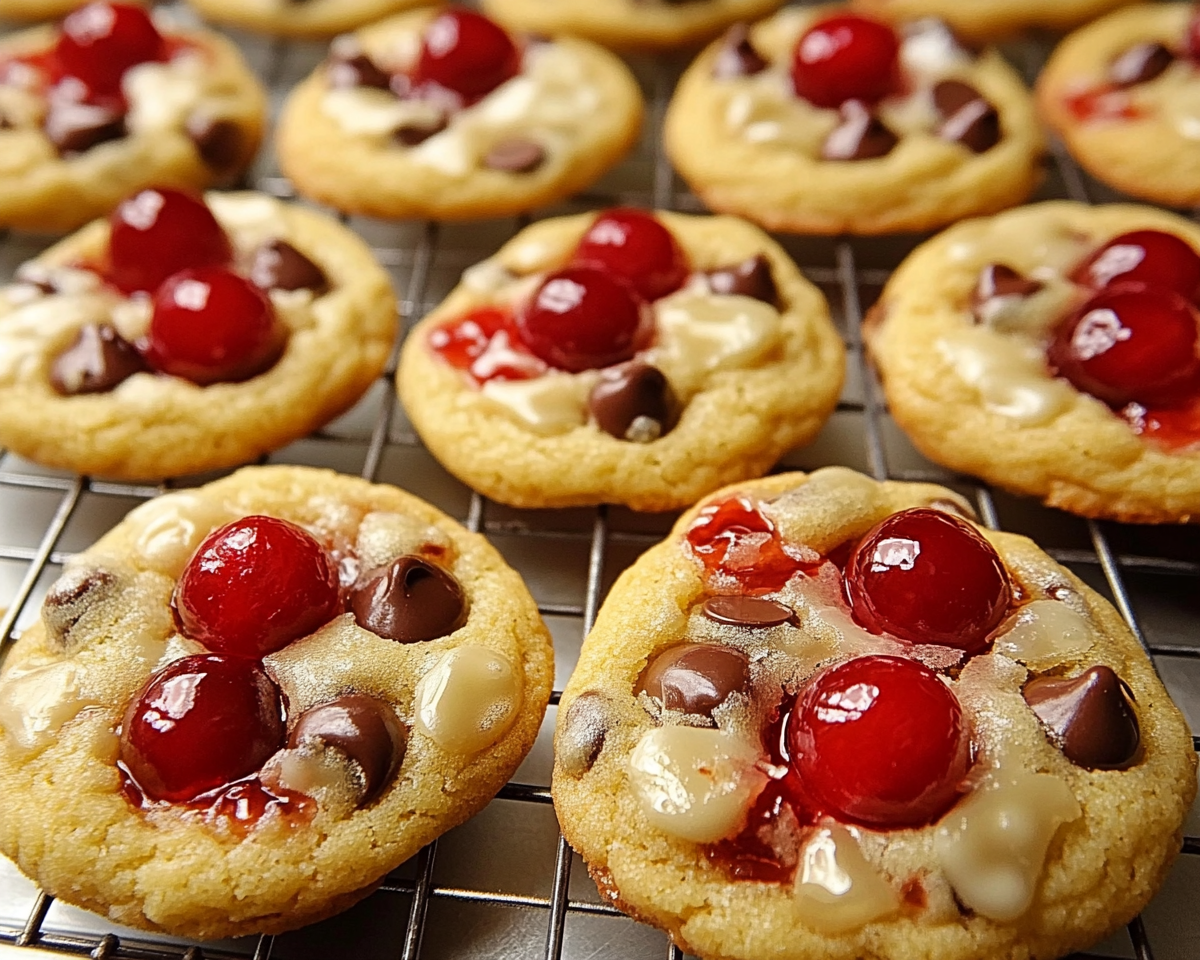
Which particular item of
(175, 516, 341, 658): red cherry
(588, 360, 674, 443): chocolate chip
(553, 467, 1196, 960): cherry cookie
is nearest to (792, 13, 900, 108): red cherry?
(588, 360, 674, 443): chocolate chip

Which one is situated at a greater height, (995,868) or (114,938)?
(995,868)

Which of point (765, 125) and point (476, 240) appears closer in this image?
point (765, 125)

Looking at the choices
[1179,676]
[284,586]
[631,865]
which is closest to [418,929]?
[631,865]

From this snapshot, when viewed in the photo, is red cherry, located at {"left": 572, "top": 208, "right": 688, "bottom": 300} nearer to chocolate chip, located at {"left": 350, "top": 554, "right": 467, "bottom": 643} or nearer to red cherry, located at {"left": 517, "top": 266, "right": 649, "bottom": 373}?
red cherry, located at {"left": 517, "top": 266, "right": 649, "bottom": 373}

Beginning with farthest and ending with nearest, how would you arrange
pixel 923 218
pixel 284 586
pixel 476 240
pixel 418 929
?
pixel 476 240 → pixel 923 218 → pixel 284 586 → pixel 418 929

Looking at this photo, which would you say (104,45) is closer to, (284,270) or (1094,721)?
(284,270)

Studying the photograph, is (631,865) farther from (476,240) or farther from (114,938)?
(476,240)

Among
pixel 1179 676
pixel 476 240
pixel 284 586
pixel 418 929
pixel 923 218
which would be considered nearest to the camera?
pixel 418 929

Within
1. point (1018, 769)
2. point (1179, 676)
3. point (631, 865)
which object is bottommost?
point (1179, 676)
